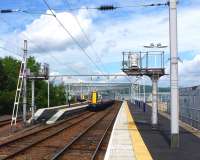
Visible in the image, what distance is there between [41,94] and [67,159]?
71453 millimetres

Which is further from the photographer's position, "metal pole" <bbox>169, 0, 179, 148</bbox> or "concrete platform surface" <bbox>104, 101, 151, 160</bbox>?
"metal pole" <bbox>169, 0, 179, 148</bbox>

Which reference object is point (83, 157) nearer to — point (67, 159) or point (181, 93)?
point (67, 159)

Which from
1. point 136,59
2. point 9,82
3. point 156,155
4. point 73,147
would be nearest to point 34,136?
point 73,147

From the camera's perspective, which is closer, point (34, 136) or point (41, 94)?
point (34, 136)

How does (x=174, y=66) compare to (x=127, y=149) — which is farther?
(x=174, y=66)

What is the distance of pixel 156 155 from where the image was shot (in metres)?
15.3

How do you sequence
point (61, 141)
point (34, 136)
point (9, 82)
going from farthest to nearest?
point (9, 82), point (34, 136), point (61, 141)

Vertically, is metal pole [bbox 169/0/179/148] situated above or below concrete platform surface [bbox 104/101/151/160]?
above

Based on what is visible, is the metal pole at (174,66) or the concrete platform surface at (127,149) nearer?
the concrete platform surface at (127,149)

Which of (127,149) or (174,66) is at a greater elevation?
(174,66)

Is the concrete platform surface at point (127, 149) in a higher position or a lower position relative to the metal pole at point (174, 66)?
→ lower

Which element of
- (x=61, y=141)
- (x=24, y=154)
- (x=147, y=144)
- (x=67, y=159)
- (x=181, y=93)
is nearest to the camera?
(x=67, y=159)

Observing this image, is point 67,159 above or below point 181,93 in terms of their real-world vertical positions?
below

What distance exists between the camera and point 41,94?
286 feet
